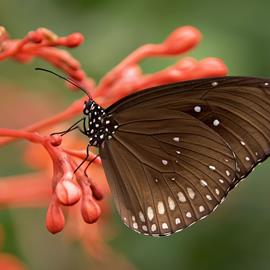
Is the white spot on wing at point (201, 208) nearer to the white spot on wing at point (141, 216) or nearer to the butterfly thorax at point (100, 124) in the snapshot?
the white spot on wing at point (141, 216)

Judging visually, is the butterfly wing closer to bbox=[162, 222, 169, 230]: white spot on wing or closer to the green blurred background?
bbox=[162, 222, 169, 230]: white spot on wing

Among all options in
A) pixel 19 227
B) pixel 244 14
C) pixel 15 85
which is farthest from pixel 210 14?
pixel 19 227

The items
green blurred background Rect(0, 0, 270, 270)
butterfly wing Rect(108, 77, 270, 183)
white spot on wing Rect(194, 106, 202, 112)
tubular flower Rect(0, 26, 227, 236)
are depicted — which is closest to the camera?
tubular flower Rect(0, 26, 227, 236)

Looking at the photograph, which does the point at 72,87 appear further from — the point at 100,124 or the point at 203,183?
the point at 203,183

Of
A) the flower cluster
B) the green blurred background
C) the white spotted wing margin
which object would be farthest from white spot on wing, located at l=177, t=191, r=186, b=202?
the green blurred background

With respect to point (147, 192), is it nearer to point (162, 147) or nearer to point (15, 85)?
point (162, 147)

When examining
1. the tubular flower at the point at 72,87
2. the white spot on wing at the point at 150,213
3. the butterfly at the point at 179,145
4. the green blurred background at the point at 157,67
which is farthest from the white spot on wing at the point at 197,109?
the green blurred background at the point at 157,67

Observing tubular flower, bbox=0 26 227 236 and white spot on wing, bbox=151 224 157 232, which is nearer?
tubular flower, bbox=0 26 227 236
